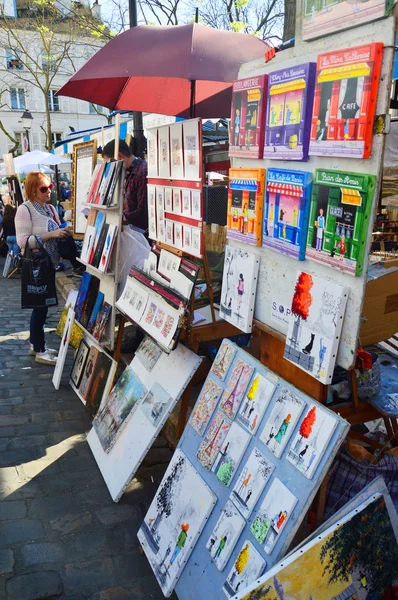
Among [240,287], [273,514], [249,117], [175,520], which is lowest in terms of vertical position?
[175,520]

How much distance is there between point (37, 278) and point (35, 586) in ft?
9.44

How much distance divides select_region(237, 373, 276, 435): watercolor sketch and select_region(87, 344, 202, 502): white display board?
2.03 feet

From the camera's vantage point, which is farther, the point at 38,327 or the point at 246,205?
the point at 38,327

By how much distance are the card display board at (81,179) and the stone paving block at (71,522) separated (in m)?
2.65

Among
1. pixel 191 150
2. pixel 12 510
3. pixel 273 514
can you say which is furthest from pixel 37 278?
pixel 273 514

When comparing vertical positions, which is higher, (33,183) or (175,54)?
(175,54)

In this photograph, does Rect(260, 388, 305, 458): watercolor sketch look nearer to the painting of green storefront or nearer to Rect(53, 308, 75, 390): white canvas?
the painting of green storefront

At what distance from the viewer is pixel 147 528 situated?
262cm

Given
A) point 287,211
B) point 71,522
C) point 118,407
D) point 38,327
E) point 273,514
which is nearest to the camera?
point 273,514

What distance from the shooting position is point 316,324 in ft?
6.55

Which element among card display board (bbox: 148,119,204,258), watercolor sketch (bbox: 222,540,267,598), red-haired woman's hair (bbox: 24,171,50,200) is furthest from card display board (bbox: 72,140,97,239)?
watercolor sketch (bbox: 222,540,267,598)

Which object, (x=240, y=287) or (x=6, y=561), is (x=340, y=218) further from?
(x=6, y=561)

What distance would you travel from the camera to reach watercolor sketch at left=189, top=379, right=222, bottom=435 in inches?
100

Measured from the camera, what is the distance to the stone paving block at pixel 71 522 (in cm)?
283
